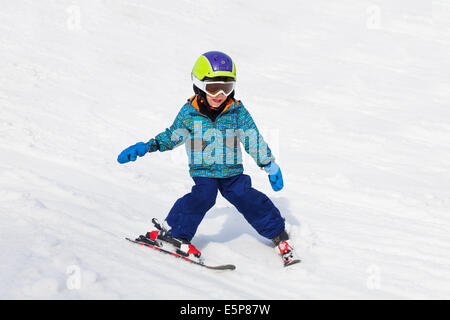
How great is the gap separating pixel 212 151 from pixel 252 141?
0.35 metres

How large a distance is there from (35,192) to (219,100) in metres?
2.05

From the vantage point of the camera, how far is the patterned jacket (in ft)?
13.4

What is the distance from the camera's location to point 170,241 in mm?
4137

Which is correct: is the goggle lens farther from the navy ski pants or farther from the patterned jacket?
the navy ski pants

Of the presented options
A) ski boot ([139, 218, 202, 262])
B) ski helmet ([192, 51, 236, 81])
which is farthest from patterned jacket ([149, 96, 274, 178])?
ski boot ([139, 218, 202, 262])

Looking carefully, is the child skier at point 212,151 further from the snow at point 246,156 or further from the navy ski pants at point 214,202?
the snow at point 246,156

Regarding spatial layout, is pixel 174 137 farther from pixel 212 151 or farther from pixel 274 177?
pixel 274 177

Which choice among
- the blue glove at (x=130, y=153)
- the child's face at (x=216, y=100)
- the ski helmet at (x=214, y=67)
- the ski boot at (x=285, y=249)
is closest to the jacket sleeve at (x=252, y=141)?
the child's face at (x=216, y=100)

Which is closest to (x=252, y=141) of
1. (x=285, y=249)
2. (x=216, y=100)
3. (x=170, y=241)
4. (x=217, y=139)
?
(x=217, y=139)

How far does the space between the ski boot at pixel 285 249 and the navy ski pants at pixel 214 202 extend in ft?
0.15

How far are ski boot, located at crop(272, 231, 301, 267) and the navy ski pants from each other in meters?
0.05

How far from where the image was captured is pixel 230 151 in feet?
13.5

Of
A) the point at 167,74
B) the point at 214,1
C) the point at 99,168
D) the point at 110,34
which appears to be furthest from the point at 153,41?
the point at 99,168
